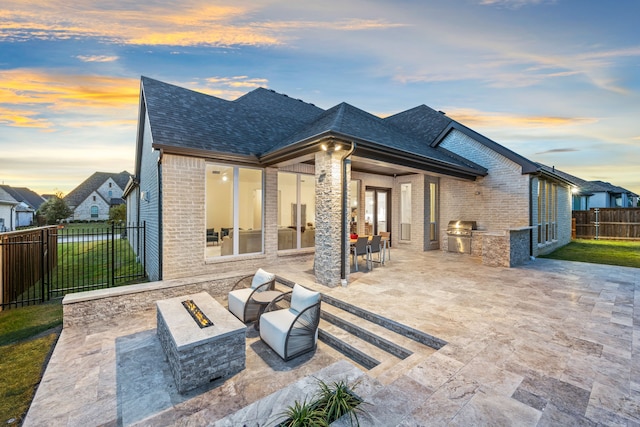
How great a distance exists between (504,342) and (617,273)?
23.2 ft

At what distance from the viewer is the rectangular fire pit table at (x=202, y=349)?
3.32 meters

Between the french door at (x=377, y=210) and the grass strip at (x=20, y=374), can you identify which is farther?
the french door at (x=377, y=210)

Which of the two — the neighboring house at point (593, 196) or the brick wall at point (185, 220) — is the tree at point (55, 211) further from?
the neighboring house at point (593, 196)

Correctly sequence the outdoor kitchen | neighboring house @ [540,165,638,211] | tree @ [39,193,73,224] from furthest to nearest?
1. tree @ [39,193,73,224]
2. neighboring house @ [540,165,638,211]
3. the outdoor kitchen

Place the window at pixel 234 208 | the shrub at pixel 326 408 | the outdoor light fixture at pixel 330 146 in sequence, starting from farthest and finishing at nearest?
the window at pixel 234 208 → the outdoor light fixture at pixel 330 146 → the shrub at pixel 326 408

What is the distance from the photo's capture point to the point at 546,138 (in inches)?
557

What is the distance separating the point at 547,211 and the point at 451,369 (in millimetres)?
12352

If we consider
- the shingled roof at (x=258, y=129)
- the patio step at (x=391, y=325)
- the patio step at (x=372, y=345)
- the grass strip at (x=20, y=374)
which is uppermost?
the shingled roof at (x=258, y=129)

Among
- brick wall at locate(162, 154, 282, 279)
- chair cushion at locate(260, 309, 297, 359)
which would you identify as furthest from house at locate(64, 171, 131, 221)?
chair cushion at locate(260, 309, 297, 359)

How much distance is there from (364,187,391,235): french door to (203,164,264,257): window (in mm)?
5567

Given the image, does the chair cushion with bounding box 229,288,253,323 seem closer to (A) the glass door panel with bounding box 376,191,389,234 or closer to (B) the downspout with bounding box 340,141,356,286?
(B) the downspout with bounding box 340,141,356,286

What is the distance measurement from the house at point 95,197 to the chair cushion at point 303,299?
41.4 metres

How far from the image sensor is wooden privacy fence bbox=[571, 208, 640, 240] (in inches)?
647

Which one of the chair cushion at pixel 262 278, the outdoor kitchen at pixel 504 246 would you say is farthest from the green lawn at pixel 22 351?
the outdoor kitchen at pixel 504 246
